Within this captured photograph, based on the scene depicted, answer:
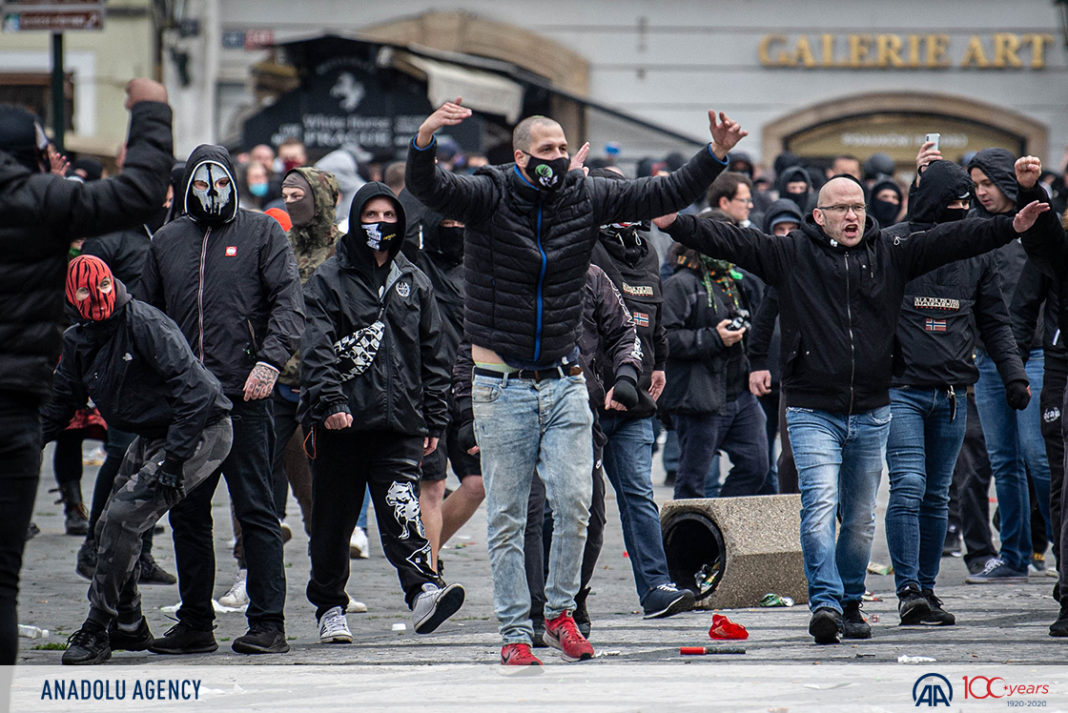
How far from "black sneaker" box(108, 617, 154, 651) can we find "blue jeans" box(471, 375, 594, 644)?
1.60 m

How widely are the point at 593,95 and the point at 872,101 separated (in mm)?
3800

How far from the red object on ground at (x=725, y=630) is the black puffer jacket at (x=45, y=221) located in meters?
3.25

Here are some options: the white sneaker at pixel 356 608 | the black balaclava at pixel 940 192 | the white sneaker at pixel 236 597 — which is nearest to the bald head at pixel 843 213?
the black balaclava at pixel 940 192

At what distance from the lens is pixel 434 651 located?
6934 millimetres

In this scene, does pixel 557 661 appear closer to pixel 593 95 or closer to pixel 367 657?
pixel 367 657

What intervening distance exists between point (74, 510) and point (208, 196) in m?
3.71

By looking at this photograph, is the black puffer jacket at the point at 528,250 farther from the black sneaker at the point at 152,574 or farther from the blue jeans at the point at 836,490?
the black sneaker at the point at 152,574

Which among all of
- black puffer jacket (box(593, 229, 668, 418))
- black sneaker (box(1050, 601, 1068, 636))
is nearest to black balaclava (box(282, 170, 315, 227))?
black puffer jacket (box(593, 229, 668, 418))

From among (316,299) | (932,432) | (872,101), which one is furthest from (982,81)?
(316,299)

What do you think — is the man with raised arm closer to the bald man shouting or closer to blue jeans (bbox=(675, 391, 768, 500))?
the bald man shouting

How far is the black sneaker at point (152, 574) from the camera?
8.62 meters

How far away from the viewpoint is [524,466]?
6523mm

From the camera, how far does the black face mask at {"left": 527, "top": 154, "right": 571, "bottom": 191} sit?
6.37 metres

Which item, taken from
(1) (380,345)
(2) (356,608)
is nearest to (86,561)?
(2) (356,608)
